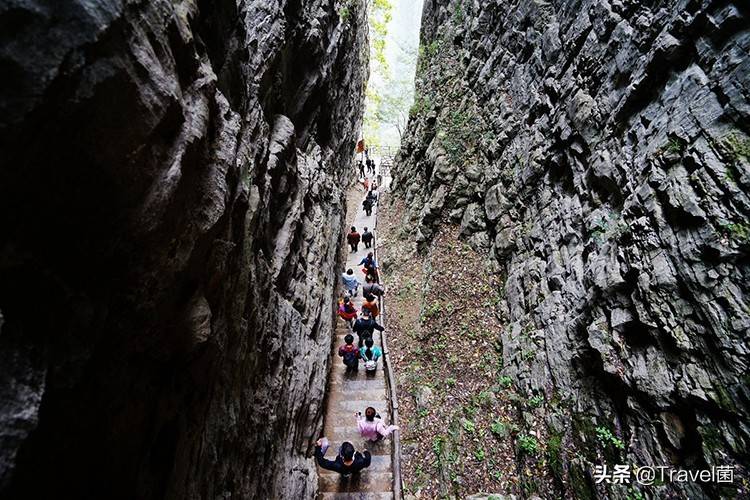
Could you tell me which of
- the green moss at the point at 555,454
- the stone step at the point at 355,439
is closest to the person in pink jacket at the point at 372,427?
the stone step at the point at 355,439

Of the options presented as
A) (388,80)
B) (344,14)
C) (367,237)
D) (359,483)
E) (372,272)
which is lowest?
(359,483)

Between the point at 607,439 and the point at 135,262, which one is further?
the point at 607,439

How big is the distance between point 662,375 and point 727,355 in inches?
45.1

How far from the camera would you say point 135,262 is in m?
3.78

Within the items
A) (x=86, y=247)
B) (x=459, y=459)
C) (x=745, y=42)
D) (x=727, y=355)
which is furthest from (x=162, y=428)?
(x=745, y=42)

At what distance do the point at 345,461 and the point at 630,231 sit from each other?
326 inches

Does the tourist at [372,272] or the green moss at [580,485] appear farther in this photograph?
the tourist at [372,272]

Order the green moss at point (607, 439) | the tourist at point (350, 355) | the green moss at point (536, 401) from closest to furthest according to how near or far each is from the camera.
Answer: the green moss at point (607, 439)
the green moss at point (536, 401)
the tourist at point (350, 355)

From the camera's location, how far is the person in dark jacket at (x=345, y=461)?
8.66 m

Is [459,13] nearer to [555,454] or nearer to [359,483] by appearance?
Result: [555,454]

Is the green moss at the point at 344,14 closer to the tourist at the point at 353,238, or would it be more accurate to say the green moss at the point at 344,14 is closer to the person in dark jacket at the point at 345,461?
the tourist at the point at 353,238

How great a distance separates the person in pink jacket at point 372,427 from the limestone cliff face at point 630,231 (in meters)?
3.99

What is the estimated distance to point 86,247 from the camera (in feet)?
10.6

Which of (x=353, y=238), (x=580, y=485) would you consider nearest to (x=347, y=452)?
(x=580, y=485)
